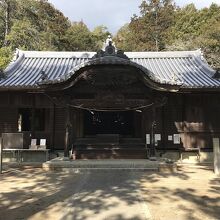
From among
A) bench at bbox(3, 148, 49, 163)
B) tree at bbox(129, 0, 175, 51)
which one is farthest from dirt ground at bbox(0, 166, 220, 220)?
tree at bbox(129, 0, 175, 51)

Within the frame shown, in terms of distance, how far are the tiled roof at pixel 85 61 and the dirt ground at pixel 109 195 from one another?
5449 mm

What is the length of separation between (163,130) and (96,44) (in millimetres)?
38473

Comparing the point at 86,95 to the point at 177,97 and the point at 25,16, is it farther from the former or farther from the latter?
the point at 25,16

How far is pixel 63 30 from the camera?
4966 cm

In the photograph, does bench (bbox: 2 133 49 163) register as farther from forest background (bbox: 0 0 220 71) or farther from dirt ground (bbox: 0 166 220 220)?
forest background (bbox: 0 0 220 71)

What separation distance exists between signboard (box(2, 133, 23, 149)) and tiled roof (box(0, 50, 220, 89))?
2269 mm

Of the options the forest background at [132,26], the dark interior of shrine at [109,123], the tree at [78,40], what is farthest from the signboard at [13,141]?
the tree at [78,40]

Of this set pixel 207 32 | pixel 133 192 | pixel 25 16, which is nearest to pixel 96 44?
pixel 25 16

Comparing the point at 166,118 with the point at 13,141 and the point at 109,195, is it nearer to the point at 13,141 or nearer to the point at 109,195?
the point at 13,141

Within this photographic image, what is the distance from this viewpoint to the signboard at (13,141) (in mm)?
15930

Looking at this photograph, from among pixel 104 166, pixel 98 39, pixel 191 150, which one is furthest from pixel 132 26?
pixel 104 166

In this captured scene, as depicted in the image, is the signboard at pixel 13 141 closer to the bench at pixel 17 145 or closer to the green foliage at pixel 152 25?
the bench at pixel 17 145

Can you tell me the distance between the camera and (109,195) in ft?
29.4

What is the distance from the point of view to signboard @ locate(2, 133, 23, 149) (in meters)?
15.9
